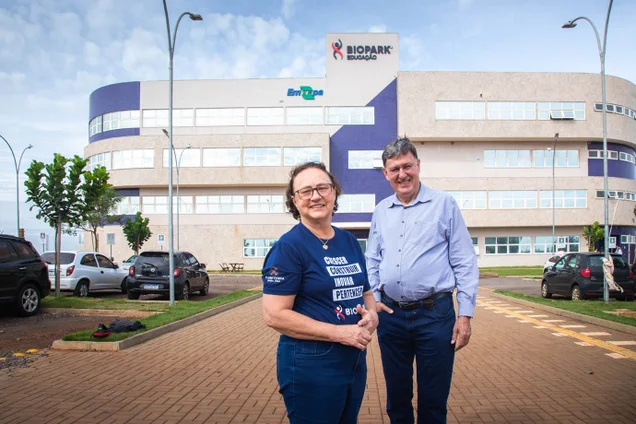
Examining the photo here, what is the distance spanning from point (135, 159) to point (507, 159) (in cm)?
3426

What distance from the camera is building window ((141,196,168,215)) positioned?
49.1 m

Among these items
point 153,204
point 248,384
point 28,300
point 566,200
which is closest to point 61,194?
point 28,300

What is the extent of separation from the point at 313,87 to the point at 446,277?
154 ft

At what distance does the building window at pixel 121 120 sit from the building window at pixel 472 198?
30.0 m

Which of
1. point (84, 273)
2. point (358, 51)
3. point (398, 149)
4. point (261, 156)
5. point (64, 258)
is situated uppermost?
point (358, 51)

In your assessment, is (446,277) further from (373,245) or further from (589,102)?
(589,102)

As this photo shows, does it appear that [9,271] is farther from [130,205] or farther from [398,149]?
[130,205]

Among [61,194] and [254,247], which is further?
[254,247]

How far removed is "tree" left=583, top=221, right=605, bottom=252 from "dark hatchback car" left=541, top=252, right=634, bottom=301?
30.1 meters

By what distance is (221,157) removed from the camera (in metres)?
48.0

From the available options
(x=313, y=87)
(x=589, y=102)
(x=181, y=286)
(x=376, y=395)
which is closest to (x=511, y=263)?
(x=589, y=102)

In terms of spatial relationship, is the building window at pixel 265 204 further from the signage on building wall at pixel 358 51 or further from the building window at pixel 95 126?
the building window at pixel 95 126

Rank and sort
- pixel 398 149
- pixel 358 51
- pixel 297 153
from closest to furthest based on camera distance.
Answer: pixel 398 149 < pixel 297 153 < pixel 358 51

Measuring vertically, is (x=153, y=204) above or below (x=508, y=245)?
above
